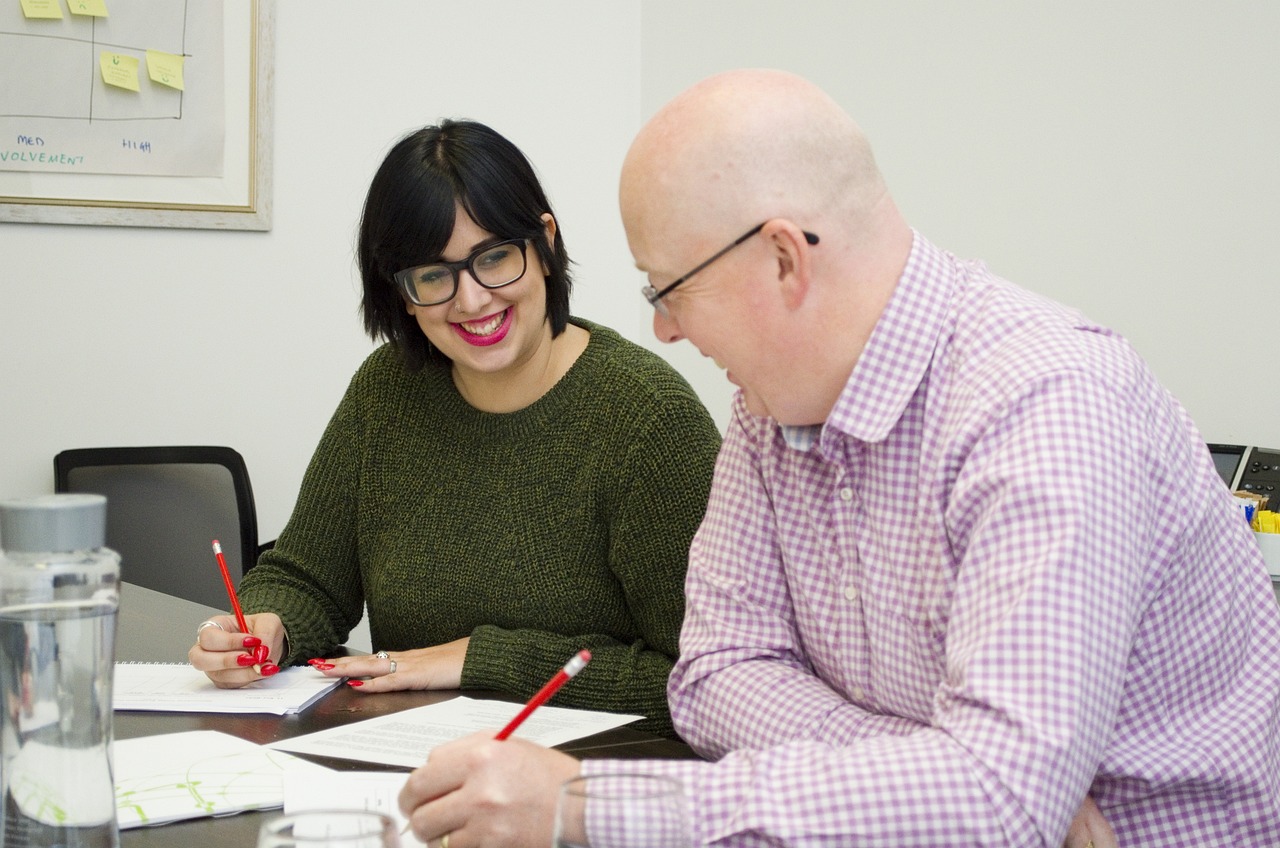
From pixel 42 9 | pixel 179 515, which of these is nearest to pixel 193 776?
pixel 179 515

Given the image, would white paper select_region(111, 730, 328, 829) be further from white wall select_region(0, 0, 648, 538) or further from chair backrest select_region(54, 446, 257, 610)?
white wall select_region(0, 0, 648, 538)

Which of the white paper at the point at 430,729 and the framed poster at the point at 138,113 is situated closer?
the white paper at the point at 430,729

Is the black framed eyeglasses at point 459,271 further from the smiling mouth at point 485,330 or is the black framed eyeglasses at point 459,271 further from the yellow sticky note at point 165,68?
the yellow sticky note at point 165,68

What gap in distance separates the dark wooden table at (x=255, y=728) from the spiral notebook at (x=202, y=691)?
1 centimetres

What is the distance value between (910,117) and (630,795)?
2.46 meters

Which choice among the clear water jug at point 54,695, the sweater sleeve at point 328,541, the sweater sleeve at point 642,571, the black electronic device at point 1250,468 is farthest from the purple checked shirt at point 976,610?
the black electronic device at point 1250,468

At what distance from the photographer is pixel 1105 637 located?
2.87ft

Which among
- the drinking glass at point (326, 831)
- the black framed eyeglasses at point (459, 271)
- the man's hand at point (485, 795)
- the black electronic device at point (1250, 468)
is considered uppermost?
the black framed eyeglasses at point (459, 271)

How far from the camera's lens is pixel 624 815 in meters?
0.67

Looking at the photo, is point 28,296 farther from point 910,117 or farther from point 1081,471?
point 1081,471

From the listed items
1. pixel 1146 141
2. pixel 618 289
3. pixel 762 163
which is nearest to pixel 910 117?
pixel 1146 141

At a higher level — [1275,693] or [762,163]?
[762,163]

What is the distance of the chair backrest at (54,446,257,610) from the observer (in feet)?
10.1

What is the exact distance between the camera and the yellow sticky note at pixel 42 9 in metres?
2.96
